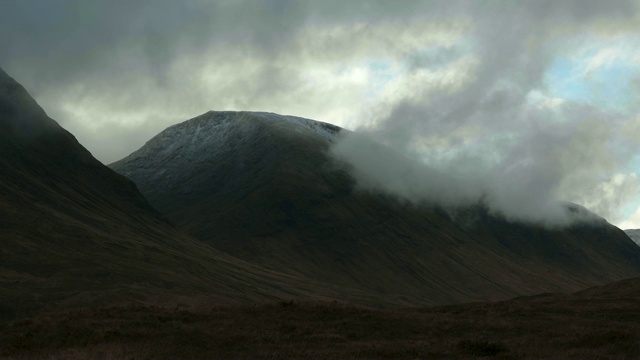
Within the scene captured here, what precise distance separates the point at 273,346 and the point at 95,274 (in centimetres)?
10407

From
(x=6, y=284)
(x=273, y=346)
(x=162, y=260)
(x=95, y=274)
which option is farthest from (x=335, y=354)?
(x=162, y=260)

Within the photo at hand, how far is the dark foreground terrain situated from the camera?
41344 millimetres

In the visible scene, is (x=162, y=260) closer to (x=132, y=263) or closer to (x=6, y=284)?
(x=132, y=263)

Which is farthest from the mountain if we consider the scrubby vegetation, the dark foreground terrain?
the scrubby vegetation

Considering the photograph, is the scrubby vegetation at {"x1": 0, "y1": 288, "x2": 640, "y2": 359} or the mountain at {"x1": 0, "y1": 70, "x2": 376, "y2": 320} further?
the mountain at {"x1": 0, "y1": 70, "x2": 376, "y2": 320}

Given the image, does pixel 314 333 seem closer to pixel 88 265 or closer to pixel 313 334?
pixel 313 334

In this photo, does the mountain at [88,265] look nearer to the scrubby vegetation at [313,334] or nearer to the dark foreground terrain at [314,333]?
the dark foreground terrain at [314,333]

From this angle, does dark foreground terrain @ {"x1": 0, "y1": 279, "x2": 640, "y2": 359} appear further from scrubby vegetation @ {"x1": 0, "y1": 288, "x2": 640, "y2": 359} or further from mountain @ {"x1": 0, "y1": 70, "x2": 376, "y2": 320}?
mountain @ {"x1": 0, "y1": 70, "x2": 376, "y2": 320}

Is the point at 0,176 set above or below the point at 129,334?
above

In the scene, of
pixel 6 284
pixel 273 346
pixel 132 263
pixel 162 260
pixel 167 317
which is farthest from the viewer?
pixel 162 260

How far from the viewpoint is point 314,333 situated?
1943 inches

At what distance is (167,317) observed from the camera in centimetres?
5303

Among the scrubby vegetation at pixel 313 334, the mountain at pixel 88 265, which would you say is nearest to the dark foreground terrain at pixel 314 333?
the scrubby vegetation at pixel 313 334

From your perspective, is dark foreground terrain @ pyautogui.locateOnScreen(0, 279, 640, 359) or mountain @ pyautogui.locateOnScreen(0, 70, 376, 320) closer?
dark foreground terrain @ pyautogui.locateOnScreen(0, 279, 640, 359)
